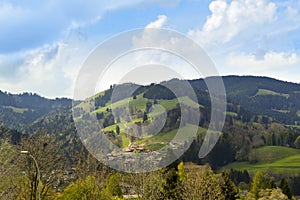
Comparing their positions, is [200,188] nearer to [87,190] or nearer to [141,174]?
[141,174]

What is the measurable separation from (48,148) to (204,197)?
17865 millimetres

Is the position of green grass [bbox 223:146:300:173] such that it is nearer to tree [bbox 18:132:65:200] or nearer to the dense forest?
the dense forest

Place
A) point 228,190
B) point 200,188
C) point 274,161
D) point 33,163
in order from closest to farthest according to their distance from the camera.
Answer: point 33,163, point 200,188, point 228,190, point 274,161

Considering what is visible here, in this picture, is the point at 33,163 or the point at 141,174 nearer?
the point at 33,163

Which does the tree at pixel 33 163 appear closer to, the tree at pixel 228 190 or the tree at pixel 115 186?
the tree at pixel 228 190

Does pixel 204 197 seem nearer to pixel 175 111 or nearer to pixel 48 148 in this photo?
pixel 48 148

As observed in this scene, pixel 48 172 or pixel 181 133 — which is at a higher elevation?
pixel 181 133

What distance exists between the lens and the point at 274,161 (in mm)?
133875

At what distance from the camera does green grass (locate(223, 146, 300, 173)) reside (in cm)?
12111

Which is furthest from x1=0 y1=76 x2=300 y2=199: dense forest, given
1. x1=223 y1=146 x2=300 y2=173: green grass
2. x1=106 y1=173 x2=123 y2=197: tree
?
x1=106 y1=173 x2=123 y2=197: tree

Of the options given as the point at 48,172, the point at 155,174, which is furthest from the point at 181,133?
the point at 48,172

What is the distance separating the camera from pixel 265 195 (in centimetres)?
5278

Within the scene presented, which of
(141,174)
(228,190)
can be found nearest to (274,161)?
(228,190)

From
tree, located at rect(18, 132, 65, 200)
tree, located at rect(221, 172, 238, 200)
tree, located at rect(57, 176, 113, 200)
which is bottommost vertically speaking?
tree, located at rect(221, 172, 238, 200)
